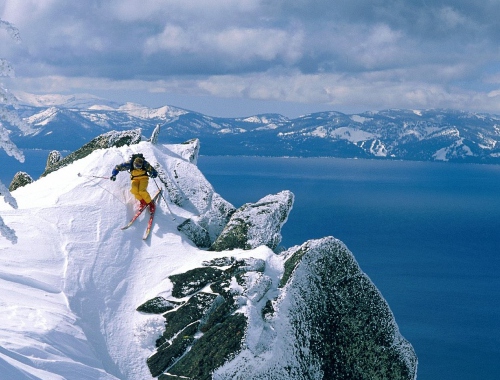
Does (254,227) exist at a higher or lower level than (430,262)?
higher

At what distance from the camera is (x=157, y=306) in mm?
22547

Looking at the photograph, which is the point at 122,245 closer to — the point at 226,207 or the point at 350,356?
the point at 226,207

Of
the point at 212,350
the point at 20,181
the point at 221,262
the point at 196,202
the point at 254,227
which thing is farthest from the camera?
the point at 20,181

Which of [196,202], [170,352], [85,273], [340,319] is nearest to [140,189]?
[196,202]

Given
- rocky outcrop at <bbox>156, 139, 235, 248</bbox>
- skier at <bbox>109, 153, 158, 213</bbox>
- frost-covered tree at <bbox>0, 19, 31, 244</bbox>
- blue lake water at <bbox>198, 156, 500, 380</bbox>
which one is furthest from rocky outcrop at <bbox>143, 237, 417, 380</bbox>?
blue lake water at <bbox>198, 156, 500, 380</bbox>

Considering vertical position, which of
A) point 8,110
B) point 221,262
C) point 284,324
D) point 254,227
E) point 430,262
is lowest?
point 430,262

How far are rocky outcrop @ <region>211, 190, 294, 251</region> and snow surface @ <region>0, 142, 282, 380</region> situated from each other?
1.26 m

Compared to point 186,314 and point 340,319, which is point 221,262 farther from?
point 340,319

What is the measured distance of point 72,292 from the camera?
2214 centimetres

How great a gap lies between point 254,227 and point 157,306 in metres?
7.82

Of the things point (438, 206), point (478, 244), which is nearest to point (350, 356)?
point (478, 244)

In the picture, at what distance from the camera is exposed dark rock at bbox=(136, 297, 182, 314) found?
2245 centimetres

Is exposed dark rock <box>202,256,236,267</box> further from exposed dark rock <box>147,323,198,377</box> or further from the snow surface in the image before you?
exposed dark rock <box>147,323,198,377</box>

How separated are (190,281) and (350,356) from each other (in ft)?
26.7
